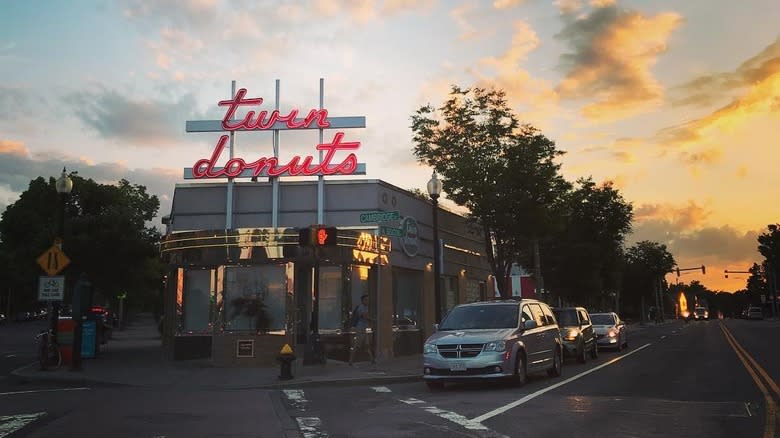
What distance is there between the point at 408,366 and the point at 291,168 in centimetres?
860

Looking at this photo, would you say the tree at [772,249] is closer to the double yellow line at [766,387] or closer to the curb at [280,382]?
the double yellow line at [766,387]

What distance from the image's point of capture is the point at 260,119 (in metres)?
24.9

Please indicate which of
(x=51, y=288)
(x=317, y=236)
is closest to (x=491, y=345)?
(x=317, y=236)

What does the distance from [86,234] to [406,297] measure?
15276 mm

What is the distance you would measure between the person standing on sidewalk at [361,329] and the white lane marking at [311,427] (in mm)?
8923

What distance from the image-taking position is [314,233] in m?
16.2

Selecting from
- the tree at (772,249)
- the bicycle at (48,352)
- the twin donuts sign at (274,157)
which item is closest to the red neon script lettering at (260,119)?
the twin donuts sign at (274,157)

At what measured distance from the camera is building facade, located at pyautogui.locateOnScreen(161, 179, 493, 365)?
19172mm

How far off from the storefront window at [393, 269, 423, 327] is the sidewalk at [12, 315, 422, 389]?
328cm

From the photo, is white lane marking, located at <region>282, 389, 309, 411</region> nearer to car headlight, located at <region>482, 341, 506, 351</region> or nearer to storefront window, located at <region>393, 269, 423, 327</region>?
car headlight, located at <region>482, 341, 506, 351</region>

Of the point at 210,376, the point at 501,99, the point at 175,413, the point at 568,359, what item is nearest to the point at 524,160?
the point at 501,99

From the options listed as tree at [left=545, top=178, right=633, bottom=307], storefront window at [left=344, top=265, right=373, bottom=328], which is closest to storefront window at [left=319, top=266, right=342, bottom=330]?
storefront window at [left=344, top=265, right=373, bottom=328]

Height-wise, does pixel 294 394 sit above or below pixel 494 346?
below

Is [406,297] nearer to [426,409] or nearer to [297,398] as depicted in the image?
[297,398]
